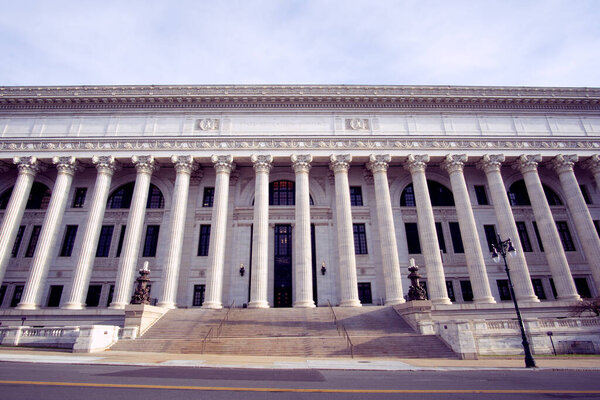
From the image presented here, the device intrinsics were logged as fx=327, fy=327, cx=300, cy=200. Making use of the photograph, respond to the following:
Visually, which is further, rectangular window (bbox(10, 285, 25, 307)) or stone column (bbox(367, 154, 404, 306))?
rectangular window (bbox(10, 285, 25, 307))

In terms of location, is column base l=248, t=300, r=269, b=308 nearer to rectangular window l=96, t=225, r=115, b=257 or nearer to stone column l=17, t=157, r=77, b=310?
rectangular window l=96, t=225, r=115, b=257

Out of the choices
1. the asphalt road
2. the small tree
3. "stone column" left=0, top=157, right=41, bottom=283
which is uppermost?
"stone column" left=0, top=157, right=41, bottom=283

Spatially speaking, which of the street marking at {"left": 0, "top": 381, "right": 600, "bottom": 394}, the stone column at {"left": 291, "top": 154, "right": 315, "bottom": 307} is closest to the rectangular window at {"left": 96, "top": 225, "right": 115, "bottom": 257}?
the stone column at {"left": 291, "top": 154, "right": 315, "bottom": 307}

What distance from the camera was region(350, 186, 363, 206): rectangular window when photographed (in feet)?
105

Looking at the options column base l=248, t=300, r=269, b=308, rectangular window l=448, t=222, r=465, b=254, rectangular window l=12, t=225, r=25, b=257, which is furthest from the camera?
rectangular window l=448, t=222, r=465, b=254

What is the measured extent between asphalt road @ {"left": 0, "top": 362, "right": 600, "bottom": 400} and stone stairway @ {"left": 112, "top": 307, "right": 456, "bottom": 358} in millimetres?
5430

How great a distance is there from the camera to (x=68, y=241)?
97.7 ft

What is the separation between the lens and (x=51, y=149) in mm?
29219

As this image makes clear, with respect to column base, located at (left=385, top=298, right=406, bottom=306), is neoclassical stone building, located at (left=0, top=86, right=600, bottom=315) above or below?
above

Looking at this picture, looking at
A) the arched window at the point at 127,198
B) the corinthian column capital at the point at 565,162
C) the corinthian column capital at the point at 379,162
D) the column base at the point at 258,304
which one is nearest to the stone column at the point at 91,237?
the arched window at the point at 127,198

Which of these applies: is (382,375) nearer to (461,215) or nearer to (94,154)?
(461,215)

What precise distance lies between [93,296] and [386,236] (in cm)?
2549

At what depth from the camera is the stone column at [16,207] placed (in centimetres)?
2592

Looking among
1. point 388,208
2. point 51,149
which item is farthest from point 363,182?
point 51,149
